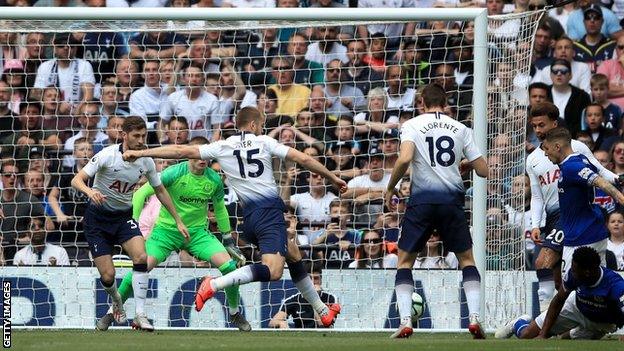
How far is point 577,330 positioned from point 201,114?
6.26m

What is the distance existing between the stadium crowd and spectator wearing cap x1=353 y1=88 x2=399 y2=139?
2cm

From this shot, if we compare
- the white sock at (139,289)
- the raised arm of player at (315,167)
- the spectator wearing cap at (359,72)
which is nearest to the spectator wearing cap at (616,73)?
the spectator wearing cap at (359,72)

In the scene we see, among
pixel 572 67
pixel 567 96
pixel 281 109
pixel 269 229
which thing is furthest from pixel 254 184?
pixel 572 67

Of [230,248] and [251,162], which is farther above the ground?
[251,162]

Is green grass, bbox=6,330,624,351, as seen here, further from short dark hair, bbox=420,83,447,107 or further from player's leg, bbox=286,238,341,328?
short dark hair, bbox=420,83,447,107

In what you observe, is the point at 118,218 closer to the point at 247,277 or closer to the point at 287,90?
the point at 247,277

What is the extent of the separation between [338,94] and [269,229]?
4231mm

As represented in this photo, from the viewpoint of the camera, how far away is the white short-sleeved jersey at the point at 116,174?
1345 cm

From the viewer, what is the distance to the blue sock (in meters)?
12.5

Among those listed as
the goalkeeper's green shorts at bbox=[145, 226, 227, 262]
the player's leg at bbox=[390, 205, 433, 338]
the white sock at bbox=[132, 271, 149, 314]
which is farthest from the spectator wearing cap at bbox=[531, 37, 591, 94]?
the white sock at bbox=[132, 271, 149, 314]

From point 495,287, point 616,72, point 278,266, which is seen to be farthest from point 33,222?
point 616,72

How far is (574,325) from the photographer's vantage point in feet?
39.8

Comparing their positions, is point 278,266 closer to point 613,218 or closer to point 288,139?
point 288,139

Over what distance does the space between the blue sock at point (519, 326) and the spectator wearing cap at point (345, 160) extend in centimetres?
394
